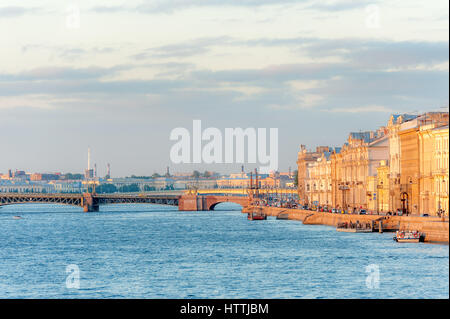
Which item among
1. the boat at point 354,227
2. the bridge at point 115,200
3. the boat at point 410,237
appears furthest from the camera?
the bridge at point 115,200

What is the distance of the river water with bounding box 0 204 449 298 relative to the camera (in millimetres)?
42031

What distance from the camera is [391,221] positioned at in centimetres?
7506

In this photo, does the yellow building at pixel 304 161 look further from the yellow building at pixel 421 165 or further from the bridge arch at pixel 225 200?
the yellow building at pixel 421 165

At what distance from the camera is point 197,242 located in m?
73.2

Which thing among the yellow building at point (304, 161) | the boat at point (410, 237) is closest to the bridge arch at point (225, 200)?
the yellow building at point (304, 161)

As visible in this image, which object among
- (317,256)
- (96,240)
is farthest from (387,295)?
(96,240)

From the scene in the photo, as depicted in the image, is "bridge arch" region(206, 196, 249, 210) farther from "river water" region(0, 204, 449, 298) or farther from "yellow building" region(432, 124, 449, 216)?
"yellow building" region(432, 124, 449, 216)

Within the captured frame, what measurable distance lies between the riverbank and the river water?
3.61 feet

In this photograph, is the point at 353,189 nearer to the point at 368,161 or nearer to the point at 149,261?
the point at 368,161

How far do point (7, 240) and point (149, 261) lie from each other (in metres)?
26.7

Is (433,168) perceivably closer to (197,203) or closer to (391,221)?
(391,221)

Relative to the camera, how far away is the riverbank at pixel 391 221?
A: 5916 centimetres

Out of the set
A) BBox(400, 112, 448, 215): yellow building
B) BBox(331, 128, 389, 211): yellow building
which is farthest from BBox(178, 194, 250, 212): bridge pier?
BBox(400, 112, 448, 215): yellow building

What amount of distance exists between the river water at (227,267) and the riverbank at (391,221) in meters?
1.10
